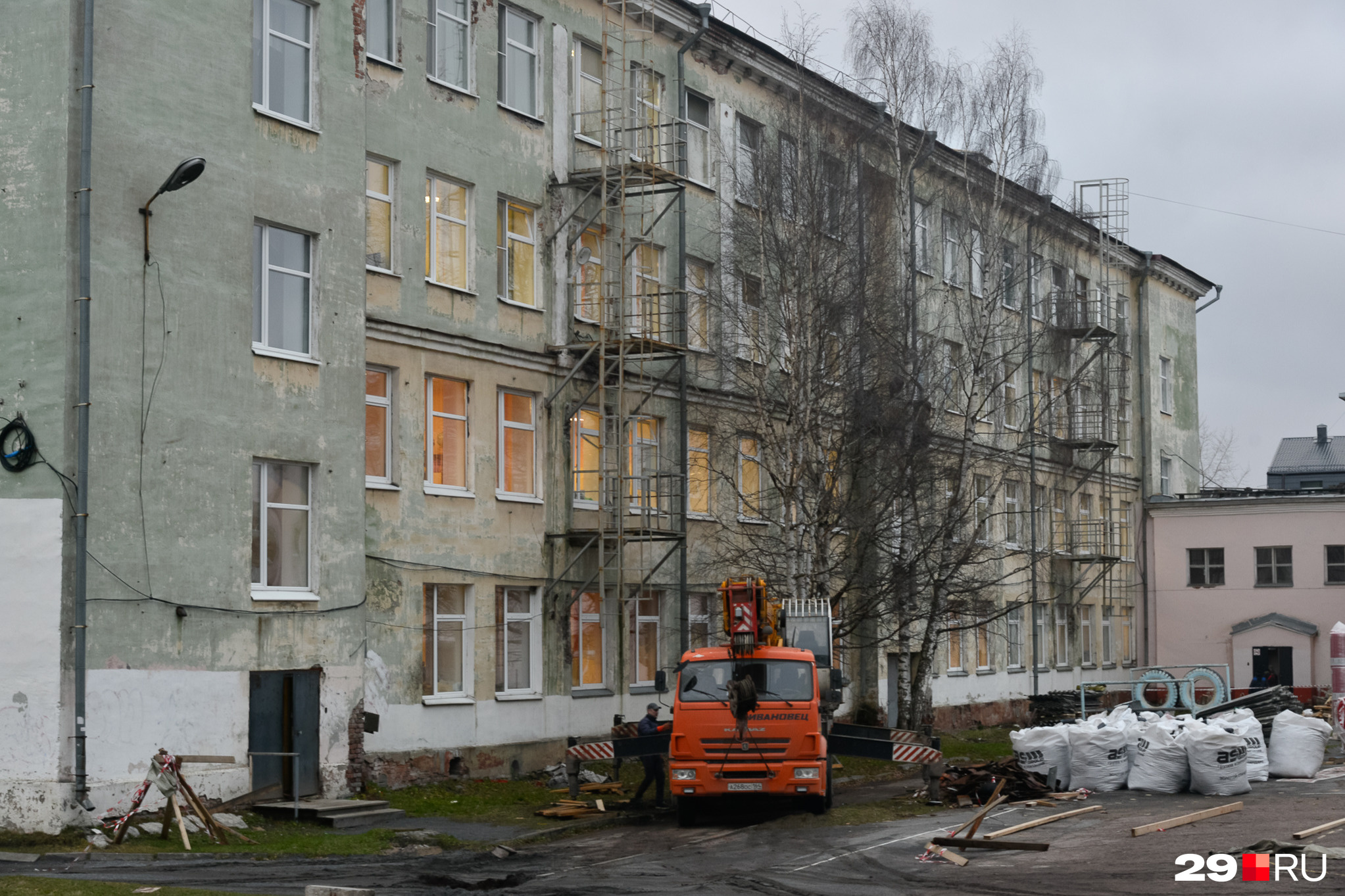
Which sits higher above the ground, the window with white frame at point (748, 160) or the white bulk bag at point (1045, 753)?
the window with white frame at point (748, 160)

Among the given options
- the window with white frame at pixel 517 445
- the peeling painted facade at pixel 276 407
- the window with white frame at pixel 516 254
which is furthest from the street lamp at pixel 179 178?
the window with white frame at pixel 517 445

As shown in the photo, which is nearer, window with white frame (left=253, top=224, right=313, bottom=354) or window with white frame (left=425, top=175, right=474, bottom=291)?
window with white frame (left=253, top=224, right=313, bottom=354)

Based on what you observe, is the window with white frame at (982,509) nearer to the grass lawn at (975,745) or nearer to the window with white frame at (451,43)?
the grass lawn at (975,745)

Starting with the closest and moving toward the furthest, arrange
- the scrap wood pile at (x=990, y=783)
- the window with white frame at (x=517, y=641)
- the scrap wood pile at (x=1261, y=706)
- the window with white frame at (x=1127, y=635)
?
the scrap wood pile at (x=990, y=783), the window with white frame at (x=517, y=641), the scrap wood pile at (x=1261, y=706), the window with white frame at (x=1127, y=635)

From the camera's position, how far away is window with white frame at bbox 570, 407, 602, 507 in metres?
28.2

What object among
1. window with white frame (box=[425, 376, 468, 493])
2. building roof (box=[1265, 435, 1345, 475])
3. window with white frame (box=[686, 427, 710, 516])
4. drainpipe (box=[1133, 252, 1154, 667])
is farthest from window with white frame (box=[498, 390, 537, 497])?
building roof (box=[1265, 435, 1345, 475])

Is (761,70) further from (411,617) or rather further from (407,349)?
(411,617)

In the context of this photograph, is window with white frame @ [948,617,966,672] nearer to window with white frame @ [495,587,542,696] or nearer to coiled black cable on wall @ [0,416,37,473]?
window with white frame @ [495,587,542,696]

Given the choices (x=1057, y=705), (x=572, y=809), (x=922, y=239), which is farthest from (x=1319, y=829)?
(x=922, y=239)

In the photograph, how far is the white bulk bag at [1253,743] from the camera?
25.6 m

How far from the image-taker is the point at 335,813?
2031cm

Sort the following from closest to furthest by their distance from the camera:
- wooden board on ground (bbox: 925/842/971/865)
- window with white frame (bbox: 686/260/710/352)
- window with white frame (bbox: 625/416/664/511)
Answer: wooden board on ground (bbox: 925/842/971/865), window with white frame (bbox: 625/416/664/511), window with white frame (bbox: 686/260/710/352)

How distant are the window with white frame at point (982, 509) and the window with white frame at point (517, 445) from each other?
986 cm

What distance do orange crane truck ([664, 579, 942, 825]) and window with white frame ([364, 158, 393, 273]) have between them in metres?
7.77
